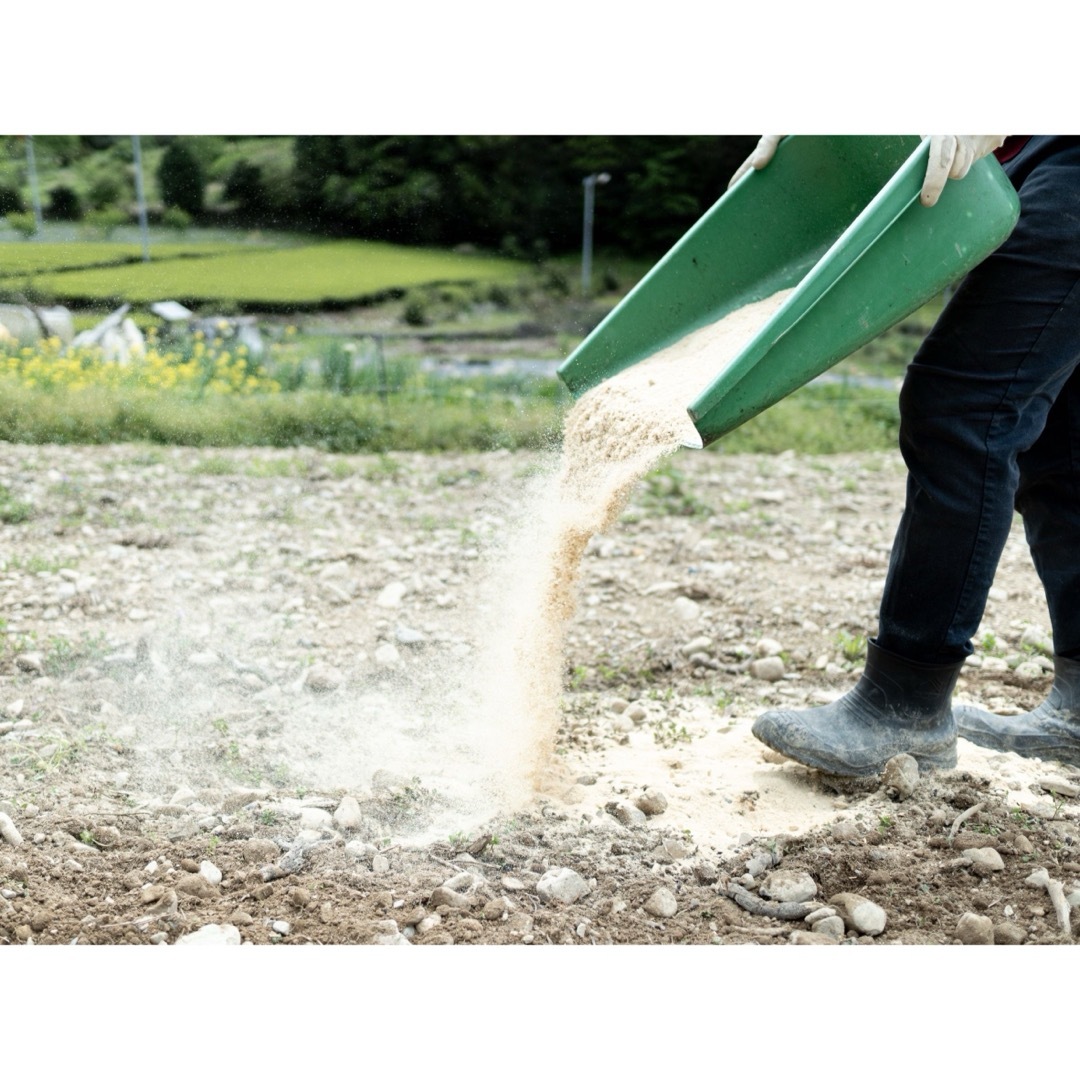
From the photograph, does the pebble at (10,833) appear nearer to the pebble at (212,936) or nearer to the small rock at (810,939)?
the pebble at (212,936)

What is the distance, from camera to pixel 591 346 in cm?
249

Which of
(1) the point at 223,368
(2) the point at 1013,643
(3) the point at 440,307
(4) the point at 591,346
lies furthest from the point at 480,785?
(3) the point at 440,307

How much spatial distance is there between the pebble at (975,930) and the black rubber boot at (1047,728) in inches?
28.7

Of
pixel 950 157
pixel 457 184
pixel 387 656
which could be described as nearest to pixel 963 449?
pixel 950 157

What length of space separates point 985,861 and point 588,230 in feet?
14.8

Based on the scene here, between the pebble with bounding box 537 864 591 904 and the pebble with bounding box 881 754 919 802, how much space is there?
2.16ft

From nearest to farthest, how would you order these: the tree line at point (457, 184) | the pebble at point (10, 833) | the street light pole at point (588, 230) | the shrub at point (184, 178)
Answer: the pebble at point (10, 833)
the shrub at point (184, 178)
the tree line at point (457, 184)
the street light pole at point (588, 230)

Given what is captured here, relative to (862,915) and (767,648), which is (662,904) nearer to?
(862,915)

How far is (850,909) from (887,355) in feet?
17.2

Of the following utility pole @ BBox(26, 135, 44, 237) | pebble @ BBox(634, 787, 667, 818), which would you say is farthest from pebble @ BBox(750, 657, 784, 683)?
utility pole @ BBox(26, 135, 44, 237)

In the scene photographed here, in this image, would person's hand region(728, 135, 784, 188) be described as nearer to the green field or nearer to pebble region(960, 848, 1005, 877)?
pebble region(960, 848, 1005, 877)

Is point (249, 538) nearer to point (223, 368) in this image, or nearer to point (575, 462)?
point (223, 368)

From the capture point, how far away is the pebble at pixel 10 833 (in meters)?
2.06

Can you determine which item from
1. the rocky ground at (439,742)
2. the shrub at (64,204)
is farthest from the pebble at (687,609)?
the shrub at (64,204)
